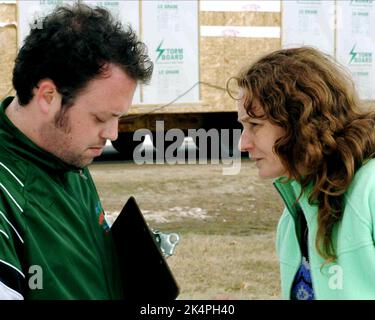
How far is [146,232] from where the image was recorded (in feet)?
7.21

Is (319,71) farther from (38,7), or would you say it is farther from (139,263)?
(38,7)

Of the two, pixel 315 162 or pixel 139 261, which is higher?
pixel 315 162

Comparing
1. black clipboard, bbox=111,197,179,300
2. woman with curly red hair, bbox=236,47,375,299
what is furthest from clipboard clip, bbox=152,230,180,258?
woman with curly red hair, bbox=236,47,375,299

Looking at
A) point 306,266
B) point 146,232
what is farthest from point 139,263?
point 306,266

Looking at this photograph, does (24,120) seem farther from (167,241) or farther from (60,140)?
(167,241)

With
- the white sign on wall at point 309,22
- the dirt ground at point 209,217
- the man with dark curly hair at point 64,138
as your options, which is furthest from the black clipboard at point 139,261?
the white sign on wall at point 309,22

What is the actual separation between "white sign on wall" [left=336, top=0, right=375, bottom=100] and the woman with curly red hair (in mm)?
9557

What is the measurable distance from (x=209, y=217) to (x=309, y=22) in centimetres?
522

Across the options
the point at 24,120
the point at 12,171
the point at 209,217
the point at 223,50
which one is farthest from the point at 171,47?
the point at 12,171

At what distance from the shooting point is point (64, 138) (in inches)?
81.5

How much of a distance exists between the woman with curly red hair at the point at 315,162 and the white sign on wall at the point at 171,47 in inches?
328

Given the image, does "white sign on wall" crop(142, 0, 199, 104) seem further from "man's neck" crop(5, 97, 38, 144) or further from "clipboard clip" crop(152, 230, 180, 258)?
"man's neck" crop(5, 97, 38, 144)

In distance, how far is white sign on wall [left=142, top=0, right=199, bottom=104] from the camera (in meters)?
10.7

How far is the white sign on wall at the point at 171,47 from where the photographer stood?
1070 centimetres
